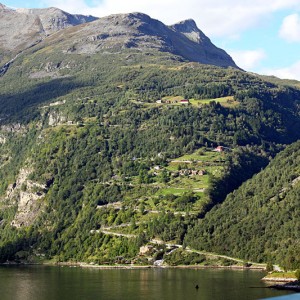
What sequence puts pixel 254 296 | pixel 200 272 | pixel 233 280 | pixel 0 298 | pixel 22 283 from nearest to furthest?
pixel 254 296, pixel 0 298, pixel 233 280, pixel 22 283, pixel 200 272

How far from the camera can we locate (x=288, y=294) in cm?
14800

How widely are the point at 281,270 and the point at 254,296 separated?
39171 mm

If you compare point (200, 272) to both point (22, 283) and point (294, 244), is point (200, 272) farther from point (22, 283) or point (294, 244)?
point (22, 283)

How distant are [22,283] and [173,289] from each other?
155 feet

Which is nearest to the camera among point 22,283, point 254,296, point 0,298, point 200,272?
point 254,296

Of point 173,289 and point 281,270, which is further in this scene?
point 281,270

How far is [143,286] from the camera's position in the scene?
167 meters

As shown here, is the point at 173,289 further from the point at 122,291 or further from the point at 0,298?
the point at 0,298

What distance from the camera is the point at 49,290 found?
6575 inches

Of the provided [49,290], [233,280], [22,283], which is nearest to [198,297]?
[233,280]

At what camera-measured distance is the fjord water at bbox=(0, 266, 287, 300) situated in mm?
149625

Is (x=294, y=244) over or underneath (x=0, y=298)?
over

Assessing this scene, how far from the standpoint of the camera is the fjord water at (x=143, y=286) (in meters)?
150

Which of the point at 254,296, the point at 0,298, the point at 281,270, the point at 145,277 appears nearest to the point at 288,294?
the point at 254,296
